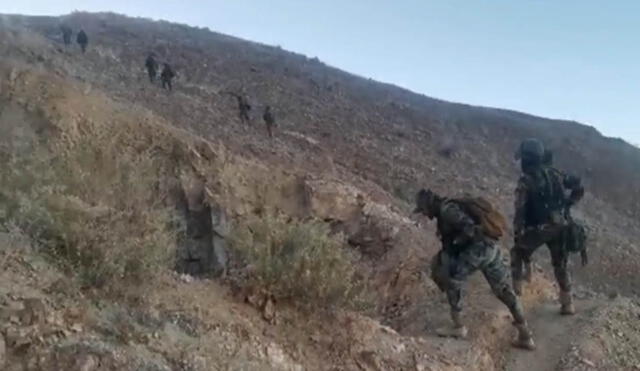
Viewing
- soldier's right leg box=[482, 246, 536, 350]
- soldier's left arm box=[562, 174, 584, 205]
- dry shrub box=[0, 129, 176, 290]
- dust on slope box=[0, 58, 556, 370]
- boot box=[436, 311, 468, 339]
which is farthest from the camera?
soldier's left arm box=[562, 174, 584, 205]

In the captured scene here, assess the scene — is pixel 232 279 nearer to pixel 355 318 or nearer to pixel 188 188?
pixel 355 318

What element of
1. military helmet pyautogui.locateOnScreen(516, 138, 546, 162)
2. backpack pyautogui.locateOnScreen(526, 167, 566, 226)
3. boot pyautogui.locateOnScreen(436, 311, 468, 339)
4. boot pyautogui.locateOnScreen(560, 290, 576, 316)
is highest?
military helmet pyautogui.locateOnScreen(516, 138, 546, 162)

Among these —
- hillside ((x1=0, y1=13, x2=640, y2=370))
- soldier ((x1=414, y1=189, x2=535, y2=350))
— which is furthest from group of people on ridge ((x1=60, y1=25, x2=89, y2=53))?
soldier ((x1=414, y1=189, x2=535, y2=350))

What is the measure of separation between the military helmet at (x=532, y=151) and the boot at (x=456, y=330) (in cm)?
216

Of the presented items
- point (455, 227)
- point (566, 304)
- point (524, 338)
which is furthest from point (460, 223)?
point (566, 304)

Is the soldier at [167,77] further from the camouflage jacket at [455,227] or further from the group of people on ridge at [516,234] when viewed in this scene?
the camouflage jacket at [455,227]

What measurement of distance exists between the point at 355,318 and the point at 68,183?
272 centimetres

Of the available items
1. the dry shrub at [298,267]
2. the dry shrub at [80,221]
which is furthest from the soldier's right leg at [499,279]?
the dry shrub at [80,221]

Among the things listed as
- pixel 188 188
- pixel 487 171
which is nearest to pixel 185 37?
pixel 487 171

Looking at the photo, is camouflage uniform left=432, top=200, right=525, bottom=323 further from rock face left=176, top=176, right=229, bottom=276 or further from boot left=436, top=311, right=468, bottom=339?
rock face left=176, top=176, right=229, bottom=276

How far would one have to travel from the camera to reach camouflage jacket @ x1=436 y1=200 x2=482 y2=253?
7637 millimetres

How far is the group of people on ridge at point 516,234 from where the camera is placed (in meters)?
7.72

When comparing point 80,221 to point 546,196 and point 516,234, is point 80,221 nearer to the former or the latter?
point 546,196

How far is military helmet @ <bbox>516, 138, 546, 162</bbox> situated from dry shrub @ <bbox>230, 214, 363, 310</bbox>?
3.24 metres
